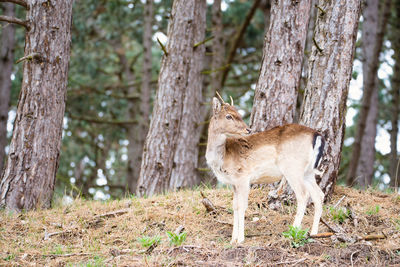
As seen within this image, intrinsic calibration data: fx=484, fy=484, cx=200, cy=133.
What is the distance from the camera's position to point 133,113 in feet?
67.3

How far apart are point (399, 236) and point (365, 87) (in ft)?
28.6

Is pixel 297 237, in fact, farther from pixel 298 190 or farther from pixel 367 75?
pixel 367 75

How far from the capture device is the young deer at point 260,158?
6.27 meters

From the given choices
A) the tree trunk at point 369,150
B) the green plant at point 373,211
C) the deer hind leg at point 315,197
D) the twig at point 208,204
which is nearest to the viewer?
the deer hind leg at point 315,197

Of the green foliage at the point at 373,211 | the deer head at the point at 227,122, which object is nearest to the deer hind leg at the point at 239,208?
the deer head at the point at 227,122

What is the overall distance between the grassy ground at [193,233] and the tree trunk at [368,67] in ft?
18.2

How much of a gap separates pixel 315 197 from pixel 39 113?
16.3 feet

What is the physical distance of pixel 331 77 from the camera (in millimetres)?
7676

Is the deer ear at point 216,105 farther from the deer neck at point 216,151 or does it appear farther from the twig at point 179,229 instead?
the twig at point 179,229

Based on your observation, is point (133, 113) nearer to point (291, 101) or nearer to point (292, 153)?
point (291, 101)

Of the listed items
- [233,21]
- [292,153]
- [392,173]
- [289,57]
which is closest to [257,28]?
[233,21]

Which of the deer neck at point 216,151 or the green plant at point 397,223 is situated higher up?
the deer neck at point 216,151

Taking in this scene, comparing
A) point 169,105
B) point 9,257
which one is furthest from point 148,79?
point 9,257

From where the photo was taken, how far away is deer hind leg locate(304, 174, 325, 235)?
619 centimetres
